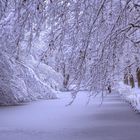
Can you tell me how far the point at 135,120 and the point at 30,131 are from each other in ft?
11.5

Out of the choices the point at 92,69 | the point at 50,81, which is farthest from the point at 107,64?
the point at 50,81

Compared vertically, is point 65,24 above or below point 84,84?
above

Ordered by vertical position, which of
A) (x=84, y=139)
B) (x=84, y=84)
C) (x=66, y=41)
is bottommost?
(x=84, y=139)

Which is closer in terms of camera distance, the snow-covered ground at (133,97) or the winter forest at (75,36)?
the winter forest at (75,36)

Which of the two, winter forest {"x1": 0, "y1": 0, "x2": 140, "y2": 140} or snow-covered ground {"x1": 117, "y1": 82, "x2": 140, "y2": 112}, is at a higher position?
winter forest {"x1": 0, "y1": 0, "x2": 140, "y2": 140}

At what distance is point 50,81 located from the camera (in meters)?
34.9

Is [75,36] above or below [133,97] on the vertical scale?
above

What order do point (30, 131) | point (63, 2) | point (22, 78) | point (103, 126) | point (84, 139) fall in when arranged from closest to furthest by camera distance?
point (63, 2) → point (84, 139) → point (30, 131) → point (103, 126) → point (22, 78)

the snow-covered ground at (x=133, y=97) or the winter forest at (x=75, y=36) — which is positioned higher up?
the winter forest at (x=75, y=36)

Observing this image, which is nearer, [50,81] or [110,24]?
[110,24]

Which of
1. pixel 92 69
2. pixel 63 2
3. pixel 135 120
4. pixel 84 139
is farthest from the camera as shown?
pixel 135 120

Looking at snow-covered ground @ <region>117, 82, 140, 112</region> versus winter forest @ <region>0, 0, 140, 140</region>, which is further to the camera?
snow-covered ground @ <region>117, 82, 140, 112</region>

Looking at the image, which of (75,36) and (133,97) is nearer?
(75,36)

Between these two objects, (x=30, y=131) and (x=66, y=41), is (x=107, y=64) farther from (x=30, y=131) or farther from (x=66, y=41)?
(x=30, y=131)
